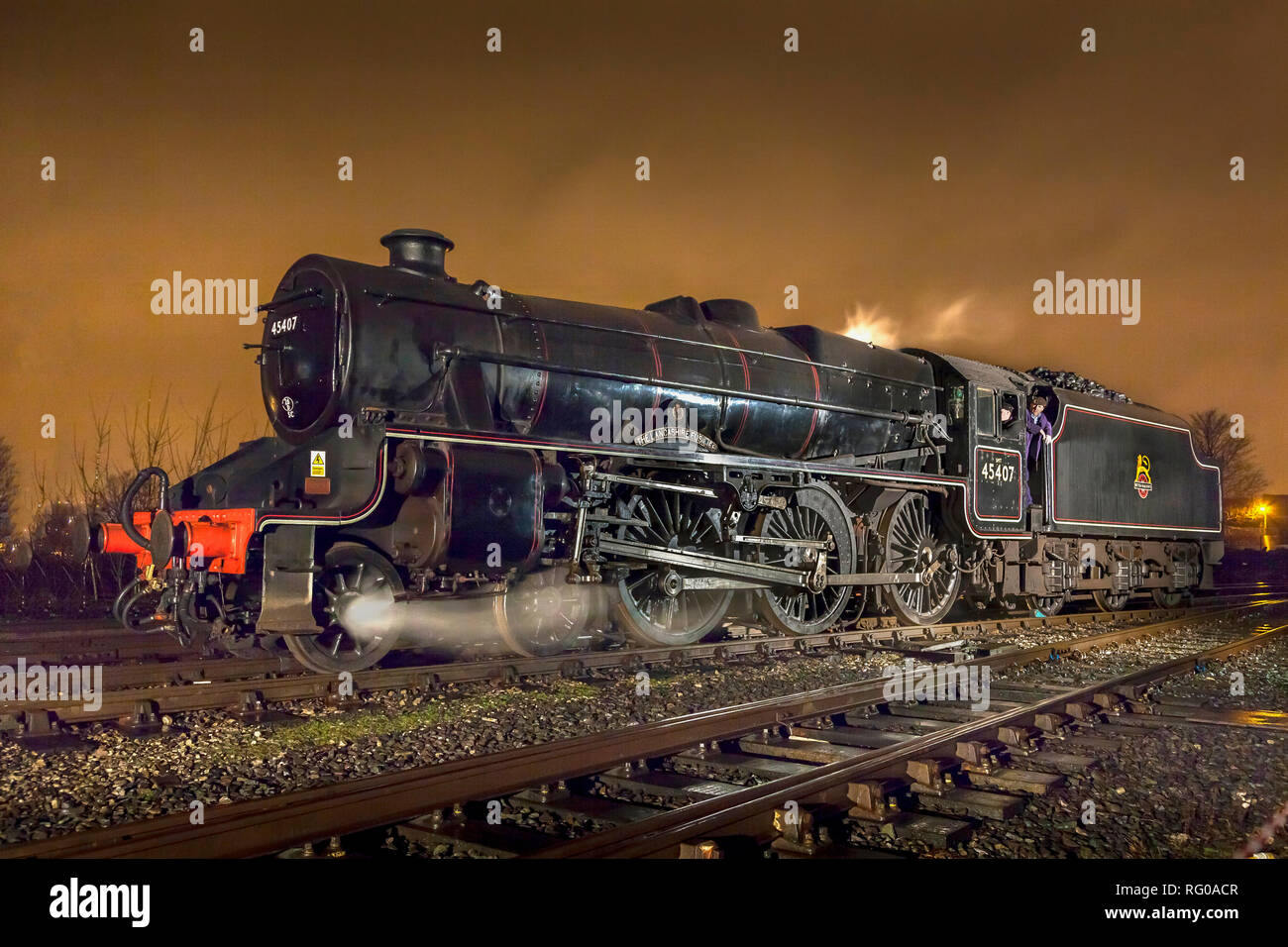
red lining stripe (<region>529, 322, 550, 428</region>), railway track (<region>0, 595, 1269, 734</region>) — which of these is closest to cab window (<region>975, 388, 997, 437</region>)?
railway track (<region>0, 595, 1269, 734</region>)

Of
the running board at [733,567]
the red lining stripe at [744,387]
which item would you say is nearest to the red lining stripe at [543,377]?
the running board at [733,567]

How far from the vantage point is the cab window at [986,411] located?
12.1 metres

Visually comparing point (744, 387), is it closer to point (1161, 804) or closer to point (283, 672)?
point (283, 672)

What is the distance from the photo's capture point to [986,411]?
1228 cm

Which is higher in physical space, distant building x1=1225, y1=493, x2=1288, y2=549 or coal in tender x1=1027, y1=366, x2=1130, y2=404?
coal in tender x1=1027, y1=366, x2=1130, y2=404

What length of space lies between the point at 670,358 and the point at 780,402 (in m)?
1.41

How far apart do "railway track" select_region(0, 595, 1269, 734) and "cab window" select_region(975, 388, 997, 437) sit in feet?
8.78

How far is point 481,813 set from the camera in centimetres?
404

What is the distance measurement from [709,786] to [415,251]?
5.35m

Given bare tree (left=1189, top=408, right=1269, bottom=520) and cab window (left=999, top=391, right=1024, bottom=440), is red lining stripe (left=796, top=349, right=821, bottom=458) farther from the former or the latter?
bare tree (left=1189, top=408, right=1269, bottom=520)

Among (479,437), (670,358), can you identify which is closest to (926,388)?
(670,358)

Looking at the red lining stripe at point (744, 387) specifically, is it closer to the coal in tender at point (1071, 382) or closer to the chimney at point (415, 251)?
the chimney at point (415, 251)

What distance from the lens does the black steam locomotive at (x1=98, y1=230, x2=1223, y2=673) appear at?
23.2 ft

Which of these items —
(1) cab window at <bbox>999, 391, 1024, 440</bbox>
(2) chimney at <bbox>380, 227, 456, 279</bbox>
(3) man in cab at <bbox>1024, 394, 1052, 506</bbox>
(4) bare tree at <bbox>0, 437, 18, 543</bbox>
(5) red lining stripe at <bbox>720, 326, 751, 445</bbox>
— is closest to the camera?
(2) chimney at <bbox>380, 227, 456, 279</bbox>
